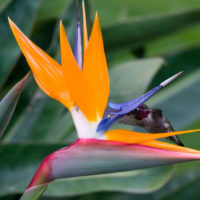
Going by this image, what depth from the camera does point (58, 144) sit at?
2.88ft

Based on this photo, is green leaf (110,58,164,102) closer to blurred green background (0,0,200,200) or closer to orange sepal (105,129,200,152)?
blurred green background (0,0,200,200)

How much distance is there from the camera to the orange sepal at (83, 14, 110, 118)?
0.55 metres

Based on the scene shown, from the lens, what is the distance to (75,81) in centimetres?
53

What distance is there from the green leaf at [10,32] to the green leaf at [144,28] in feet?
1.08

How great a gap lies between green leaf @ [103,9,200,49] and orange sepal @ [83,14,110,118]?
75 centimetres

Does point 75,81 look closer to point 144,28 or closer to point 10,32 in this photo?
point 10,32

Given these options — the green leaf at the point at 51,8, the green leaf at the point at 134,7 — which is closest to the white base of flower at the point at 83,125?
the green leaf at the point at 51,8

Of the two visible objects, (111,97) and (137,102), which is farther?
(111,97)

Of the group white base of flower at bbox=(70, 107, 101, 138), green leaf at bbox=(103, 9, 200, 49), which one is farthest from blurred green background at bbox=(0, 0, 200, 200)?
white base of flower at bbox=(70, 107, 101, 138)

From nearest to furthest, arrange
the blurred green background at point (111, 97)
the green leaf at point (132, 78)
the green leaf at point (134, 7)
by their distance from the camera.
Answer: the blurred green background at point (111, 97), the green leaf at point (132, 78), the green leaf at point (134, 7)

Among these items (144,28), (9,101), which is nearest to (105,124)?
(9,101)

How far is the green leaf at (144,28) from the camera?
4.26ft

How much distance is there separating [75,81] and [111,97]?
65 centimetres

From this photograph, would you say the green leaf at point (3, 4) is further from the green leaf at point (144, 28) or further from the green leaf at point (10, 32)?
the green leaf at point (144, 28)
